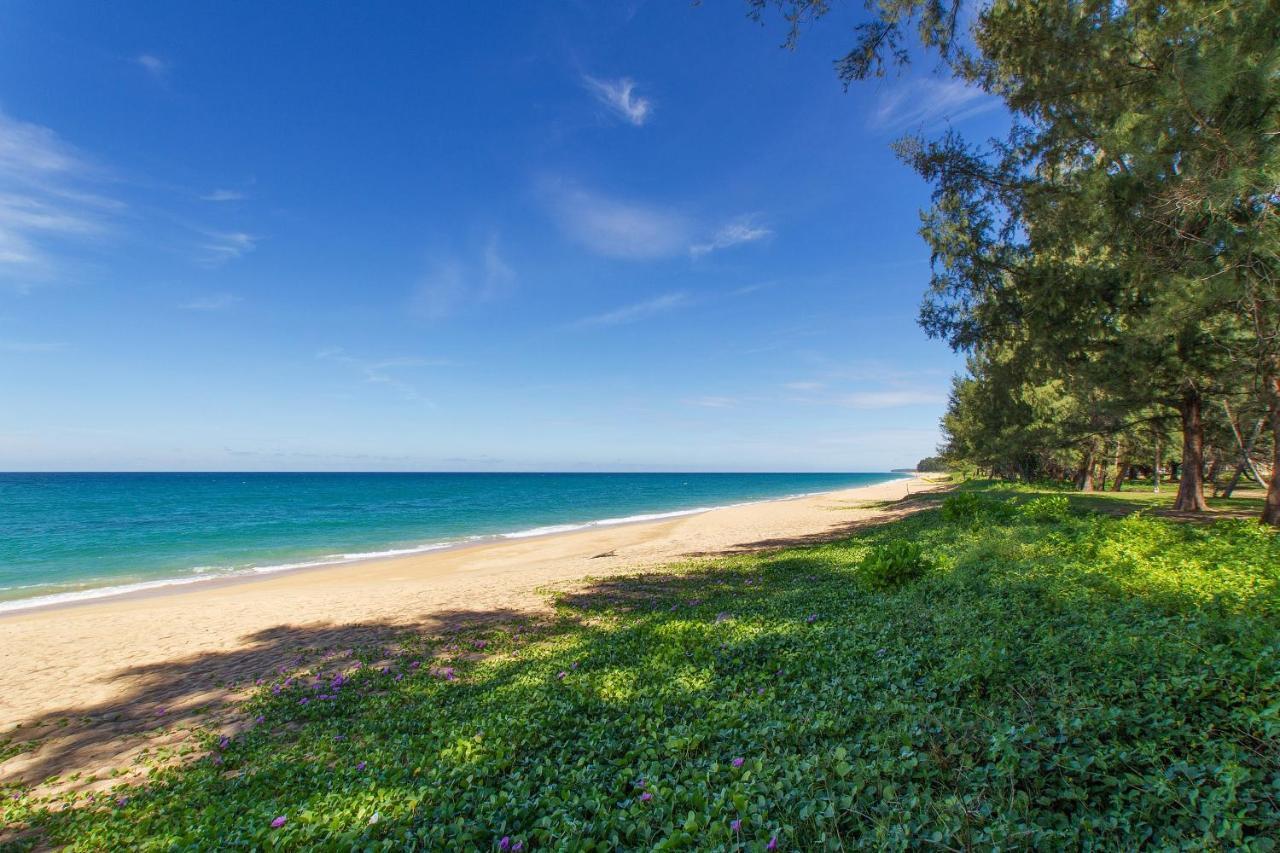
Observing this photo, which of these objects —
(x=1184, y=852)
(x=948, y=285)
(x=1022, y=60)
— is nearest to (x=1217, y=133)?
(x=1022, y=60)

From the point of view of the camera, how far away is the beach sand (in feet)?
24.8

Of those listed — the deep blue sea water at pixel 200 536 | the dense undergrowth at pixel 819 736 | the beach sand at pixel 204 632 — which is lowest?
the deep blue sea water at pixel 200 536

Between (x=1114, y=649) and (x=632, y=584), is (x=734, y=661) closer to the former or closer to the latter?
(x=1114, y=649)

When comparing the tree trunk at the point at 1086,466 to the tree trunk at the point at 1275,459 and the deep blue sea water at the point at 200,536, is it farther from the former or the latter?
the deep blue sea water at the point at 200,536

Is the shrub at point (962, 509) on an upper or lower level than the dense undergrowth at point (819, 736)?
upper

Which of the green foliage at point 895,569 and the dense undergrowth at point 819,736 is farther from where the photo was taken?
the green foliage at point 895,569

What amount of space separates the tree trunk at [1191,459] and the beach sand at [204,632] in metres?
12.4

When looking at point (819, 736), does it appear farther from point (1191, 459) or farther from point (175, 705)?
point (1191, 459)

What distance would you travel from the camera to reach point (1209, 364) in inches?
613

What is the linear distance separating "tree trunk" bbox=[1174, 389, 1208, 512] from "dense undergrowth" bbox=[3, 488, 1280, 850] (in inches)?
602

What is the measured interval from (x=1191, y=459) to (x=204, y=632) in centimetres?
3285

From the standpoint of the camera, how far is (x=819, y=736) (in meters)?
4.45

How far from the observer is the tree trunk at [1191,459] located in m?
20.3

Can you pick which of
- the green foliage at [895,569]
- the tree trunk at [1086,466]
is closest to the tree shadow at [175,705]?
the green foliage at [895,569]
